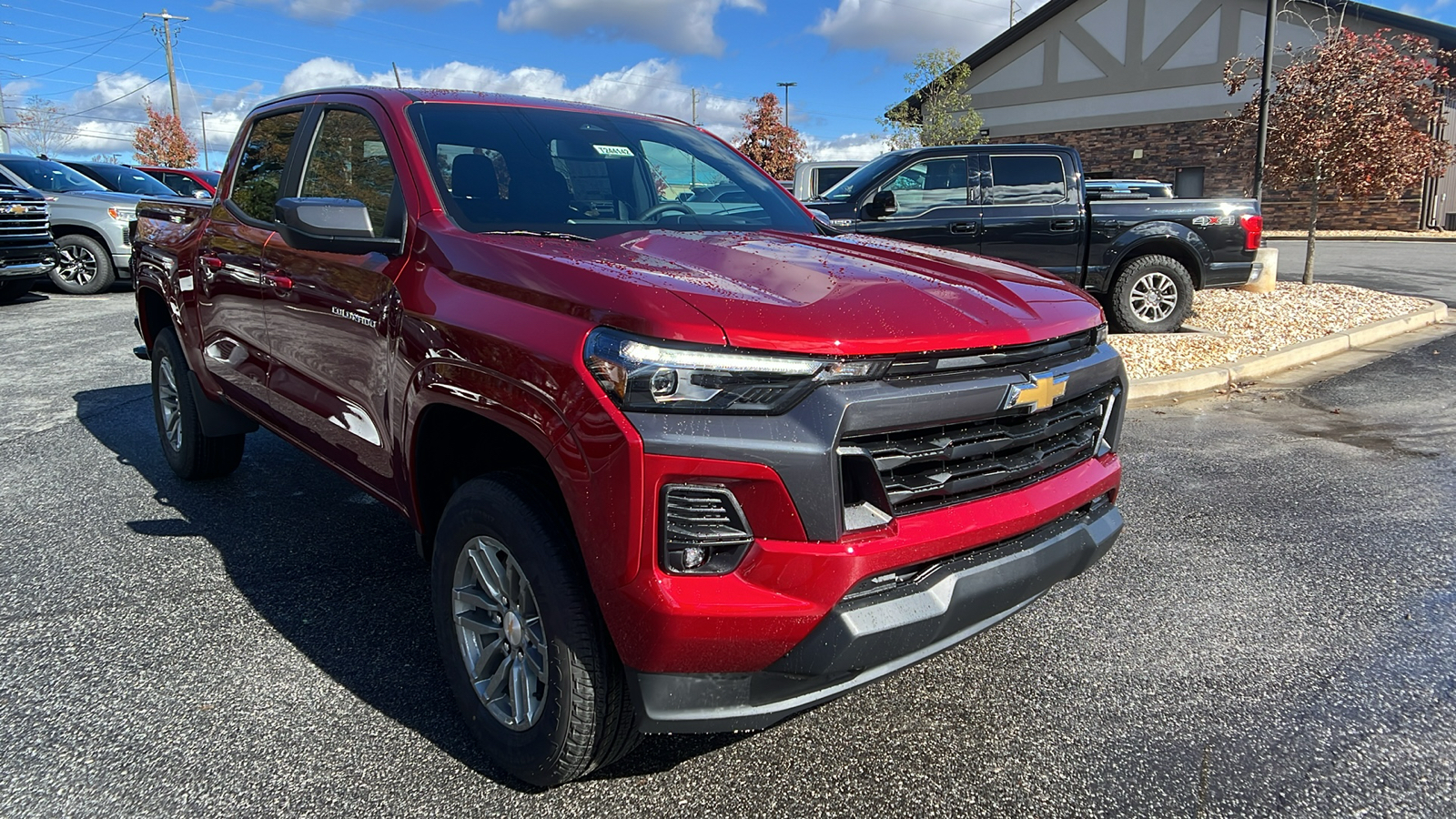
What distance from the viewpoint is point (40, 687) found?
9.86 ft

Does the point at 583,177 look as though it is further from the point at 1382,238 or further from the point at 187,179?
the point at 1382,238

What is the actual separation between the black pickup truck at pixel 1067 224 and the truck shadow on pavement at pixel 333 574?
5.67 m

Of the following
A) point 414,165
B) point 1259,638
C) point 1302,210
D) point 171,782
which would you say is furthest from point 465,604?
point 1302,210

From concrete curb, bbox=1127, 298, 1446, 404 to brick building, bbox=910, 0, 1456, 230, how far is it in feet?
60.6

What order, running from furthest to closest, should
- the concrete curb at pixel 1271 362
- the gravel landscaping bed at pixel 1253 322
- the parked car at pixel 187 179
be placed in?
the parked car at pixel 187 179 < the gravel landscaping bed at pixel 1253 322 < the concrete curb at pixel 1271 362

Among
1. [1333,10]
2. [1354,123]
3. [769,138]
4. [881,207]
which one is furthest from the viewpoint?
[769,138]

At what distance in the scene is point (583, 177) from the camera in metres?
3.29

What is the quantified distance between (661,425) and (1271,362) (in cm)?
822

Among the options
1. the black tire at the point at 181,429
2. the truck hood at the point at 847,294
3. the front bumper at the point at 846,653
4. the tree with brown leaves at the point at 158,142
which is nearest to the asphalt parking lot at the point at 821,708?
the black tire at the point at 181,429

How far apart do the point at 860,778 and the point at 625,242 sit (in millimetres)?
1654

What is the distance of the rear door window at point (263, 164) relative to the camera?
12.7ft

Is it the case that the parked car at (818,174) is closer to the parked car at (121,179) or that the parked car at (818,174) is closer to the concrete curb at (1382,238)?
the parked car at (121,179)

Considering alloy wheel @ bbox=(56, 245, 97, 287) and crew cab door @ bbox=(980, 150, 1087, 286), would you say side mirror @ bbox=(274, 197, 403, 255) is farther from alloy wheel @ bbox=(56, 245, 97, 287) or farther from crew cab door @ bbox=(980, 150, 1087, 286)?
alloy wheel @ bbox=(56, 245, 97, 287)

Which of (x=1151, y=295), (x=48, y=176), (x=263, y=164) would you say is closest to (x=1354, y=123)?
(x=1151, y=295)
